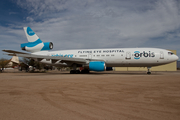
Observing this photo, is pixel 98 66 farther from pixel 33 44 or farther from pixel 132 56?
pixel 33 44

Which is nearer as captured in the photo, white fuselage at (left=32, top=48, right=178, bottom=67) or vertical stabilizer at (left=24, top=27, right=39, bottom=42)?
white fuselage at (left=32, top=48, right=178, bottom=67)

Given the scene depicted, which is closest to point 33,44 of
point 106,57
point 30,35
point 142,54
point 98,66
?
point 30,35

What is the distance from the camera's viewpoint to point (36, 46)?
21.1 metres

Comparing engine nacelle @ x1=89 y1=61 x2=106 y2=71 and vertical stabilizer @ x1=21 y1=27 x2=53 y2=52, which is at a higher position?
vertical stabilizer @ x1=21 y1=27 x2=53 y2=52

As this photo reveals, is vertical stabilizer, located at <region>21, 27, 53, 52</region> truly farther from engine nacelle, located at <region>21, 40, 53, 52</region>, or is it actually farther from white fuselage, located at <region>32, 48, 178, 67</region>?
white fuselage, located at <region>32, 48, 178, 67</region>

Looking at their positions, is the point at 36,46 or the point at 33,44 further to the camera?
the point at 36,46

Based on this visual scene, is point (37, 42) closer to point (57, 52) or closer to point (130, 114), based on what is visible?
point (57, 52)

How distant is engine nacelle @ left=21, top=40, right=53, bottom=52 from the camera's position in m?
21.0

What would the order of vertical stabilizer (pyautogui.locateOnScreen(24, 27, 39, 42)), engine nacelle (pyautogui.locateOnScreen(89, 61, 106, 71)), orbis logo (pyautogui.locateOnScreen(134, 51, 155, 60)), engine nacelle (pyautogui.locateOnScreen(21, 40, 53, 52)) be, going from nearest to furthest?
engine nacelle (pyautogui.locateOnScreen(89, 61, 106, 71)) < orbis logo (pyautogui.locateOnScreen(134, 51, 155, 60)) < vertical stabilizer (pyautogui.locateOnScreen(24, 27, 39, 42)) < engine nacelle (pyautogui.locateOnScreen(21, 40, 53, 52))

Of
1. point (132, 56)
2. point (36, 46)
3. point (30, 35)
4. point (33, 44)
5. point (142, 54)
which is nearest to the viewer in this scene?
point (142, 54)

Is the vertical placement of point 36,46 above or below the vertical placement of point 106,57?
above

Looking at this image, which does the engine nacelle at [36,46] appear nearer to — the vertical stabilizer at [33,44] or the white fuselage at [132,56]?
the vertical stabilizer at [33,44]

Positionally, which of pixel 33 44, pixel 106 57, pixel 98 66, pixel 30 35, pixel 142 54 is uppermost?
pixel 30 35

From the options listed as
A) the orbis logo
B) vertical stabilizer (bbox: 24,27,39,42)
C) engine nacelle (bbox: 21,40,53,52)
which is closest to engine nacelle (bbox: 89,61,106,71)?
the orbis logo
